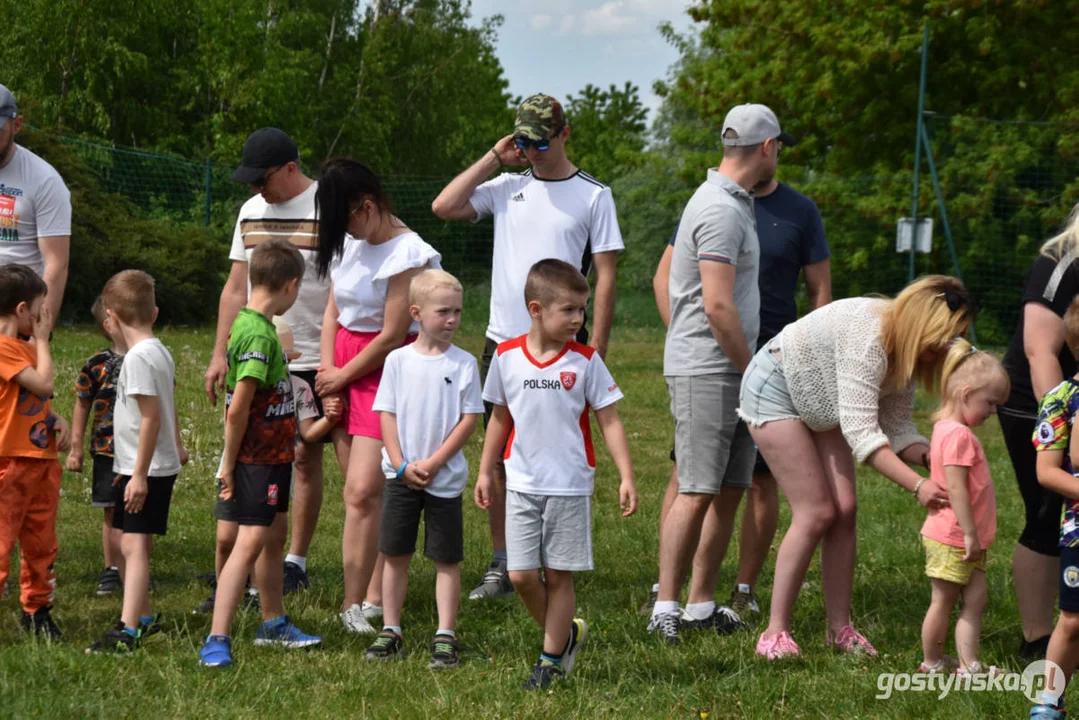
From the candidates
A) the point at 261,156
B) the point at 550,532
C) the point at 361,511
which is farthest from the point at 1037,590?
the point at 261,156

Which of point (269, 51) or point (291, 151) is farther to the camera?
point (269, 51)

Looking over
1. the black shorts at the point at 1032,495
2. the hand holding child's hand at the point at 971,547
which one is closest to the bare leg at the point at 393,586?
the hand holding child's hand at the point at 971,547

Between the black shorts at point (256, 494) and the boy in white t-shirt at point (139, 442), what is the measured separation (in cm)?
39

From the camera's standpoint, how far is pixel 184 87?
33.4m

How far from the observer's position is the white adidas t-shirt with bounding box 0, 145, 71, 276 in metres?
5.20

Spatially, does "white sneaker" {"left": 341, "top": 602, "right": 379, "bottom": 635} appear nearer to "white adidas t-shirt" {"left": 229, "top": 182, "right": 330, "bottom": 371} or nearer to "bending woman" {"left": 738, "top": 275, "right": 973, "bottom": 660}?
"white adidas t-shirt" {"left": 229, "top": 182, "right": 330, "bottom": 371}

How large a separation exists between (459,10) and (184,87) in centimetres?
1214

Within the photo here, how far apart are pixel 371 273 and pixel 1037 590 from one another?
302 centimetres

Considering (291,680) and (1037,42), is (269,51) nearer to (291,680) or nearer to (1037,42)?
(1037,42)

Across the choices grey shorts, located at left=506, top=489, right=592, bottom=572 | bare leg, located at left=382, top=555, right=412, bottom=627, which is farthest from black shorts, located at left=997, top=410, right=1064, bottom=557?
bare leg, located at left=382, top=555, right=412, bottom=627

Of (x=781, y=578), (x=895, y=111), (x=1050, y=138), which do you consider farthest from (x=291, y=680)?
(x=895, y=111)

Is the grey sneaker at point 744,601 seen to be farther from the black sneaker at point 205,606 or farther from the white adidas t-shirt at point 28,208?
the white adidas t-shirt at point 28,208

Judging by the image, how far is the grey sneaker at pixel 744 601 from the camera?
5.60 meters

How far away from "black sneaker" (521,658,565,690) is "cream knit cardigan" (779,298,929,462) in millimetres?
1303
